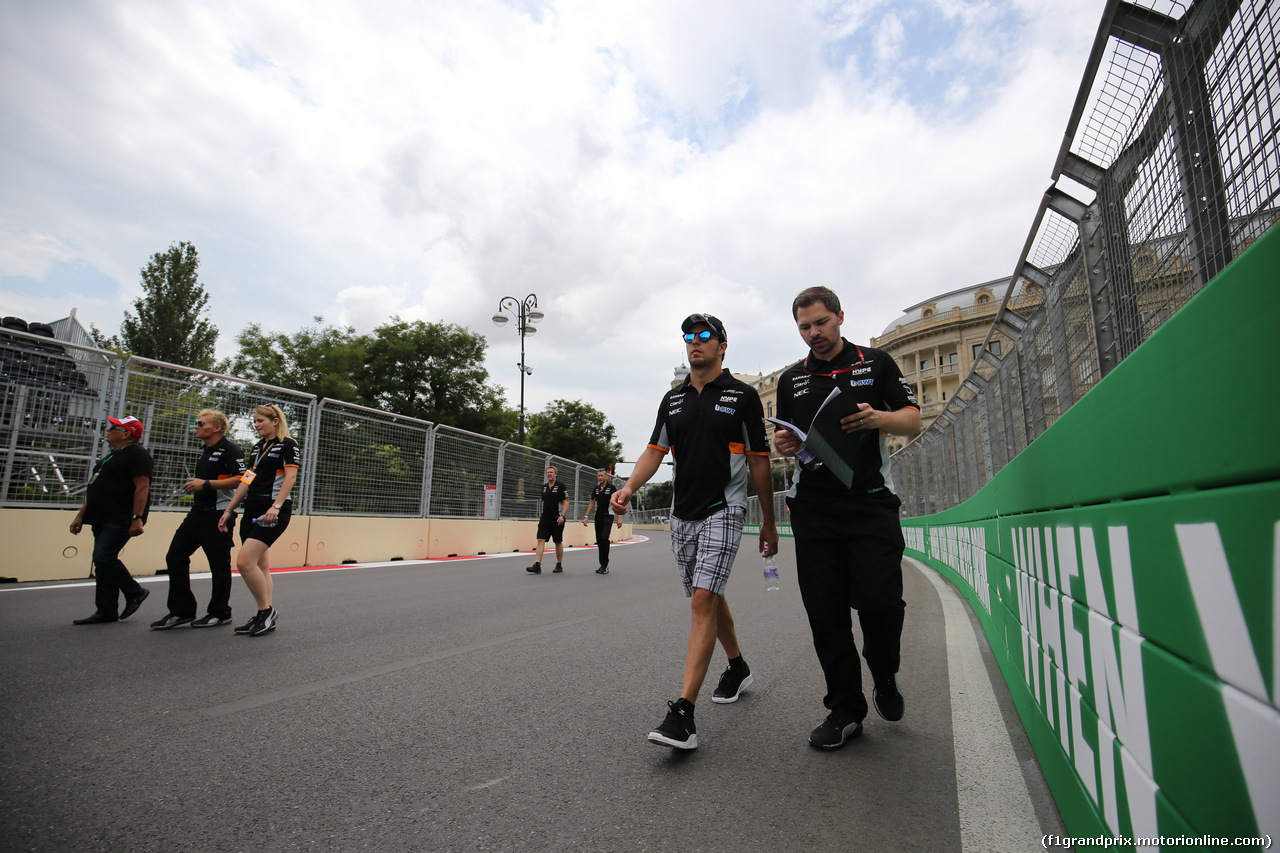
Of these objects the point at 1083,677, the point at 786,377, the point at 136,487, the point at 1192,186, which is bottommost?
the point at 1083,677

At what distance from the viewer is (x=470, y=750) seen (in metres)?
2.66

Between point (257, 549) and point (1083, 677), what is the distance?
16.7 ft

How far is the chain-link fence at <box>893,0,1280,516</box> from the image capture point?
195 centimetres

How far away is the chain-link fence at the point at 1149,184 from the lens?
195 centimetres

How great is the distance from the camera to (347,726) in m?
2.94

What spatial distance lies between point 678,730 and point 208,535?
443cm

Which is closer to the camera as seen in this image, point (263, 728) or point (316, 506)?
point (263, 728)

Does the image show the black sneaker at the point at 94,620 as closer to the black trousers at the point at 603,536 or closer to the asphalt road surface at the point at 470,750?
the asphalt road surface at the point at 470,750

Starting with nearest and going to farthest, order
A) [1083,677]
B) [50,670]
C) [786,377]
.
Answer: [1083,677], [786,377], [50,670]

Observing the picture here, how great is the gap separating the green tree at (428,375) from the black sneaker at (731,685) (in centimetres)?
3452

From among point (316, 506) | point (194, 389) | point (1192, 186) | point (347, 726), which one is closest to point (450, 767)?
point (347, 726)

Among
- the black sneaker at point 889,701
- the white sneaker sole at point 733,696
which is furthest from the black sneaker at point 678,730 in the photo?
the black sneaker at point 889,701

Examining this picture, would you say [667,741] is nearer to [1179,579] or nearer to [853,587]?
[853,587]

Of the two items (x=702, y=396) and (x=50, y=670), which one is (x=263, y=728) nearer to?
(x=50, y=670)
